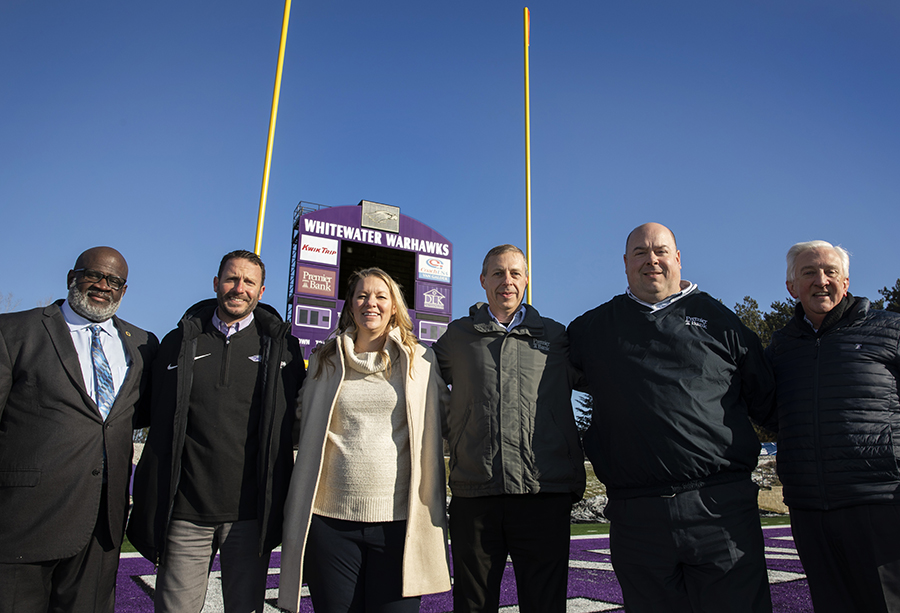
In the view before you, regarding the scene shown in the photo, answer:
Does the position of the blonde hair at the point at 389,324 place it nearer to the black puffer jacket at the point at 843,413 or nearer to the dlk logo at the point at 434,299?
the black puffer jacket at the point at 843,413

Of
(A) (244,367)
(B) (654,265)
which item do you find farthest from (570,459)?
(A) (244,367)

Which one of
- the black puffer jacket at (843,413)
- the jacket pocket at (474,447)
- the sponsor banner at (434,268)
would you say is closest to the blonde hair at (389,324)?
the jacket pocket at (474,447)

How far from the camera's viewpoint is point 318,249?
16062 mm

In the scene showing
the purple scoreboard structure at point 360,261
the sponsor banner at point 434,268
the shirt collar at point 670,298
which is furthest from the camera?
the sponsor banner at point 434,268

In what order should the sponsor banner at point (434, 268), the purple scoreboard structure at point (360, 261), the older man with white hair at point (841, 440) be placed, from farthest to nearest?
the sponsor banner at point (434, 268)
the purple scoreboard structure at point (360, 261)
the older man with white hair at point (841, 440)

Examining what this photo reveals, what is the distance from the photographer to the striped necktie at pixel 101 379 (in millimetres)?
2562

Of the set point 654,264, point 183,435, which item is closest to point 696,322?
point 654,264

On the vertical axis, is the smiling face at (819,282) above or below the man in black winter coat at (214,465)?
above

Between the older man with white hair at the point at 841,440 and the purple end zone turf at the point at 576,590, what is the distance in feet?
5.54

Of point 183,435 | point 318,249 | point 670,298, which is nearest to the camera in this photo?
point 183,435

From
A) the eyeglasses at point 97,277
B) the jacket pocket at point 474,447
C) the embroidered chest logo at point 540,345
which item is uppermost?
the eyeglasses at point 97,277

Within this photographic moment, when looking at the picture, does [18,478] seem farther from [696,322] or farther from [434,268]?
[434,268]

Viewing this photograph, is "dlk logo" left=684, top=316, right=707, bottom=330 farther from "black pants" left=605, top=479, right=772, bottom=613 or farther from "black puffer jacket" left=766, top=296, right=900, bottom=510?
"black pants" left=605, top=479, right=772, bottom=613

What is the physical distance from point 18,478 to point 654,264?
279 cm
